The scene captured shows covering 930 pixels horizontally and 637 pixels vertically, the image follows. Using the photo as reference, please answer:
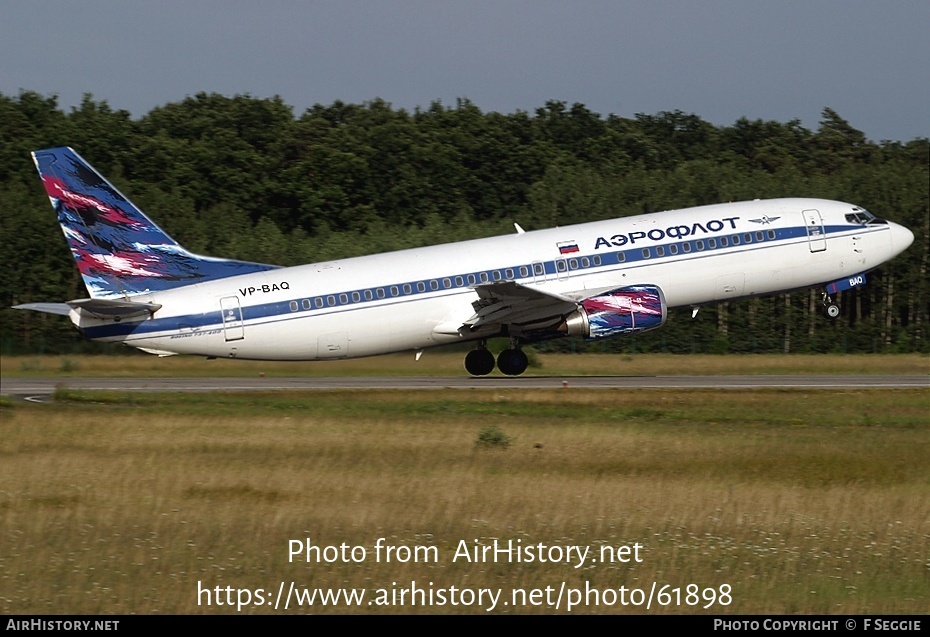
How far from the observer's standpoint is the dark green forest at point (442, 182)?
2477 inches

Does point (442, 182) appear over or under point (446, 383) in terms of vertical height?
over

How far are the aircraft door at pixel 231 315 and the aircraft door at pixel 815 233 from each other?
17.2 m

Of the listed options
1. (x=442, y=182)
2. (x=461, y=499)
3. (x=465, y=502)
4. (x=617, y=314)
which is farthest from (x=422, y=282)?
(x=442, y=182)

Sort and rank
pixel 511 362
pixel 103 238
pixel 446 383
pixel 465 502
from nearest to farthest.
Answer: pixel 465 502 → pixel 103 238 → pixel 446 383 → pixel 511 362

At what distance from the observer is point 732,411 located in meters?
31.0

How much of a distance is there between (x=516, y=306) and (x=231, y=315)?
804 centimetres

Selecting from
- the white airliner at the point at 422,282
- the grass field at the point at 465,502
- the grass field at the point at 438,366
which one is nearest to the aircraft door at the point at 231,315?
the white airliner at the point at 422,282

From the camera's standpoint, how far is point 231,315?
1377 inches

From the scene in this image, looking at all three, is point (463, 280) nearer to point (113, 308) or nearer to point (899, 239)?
point (113, 308)

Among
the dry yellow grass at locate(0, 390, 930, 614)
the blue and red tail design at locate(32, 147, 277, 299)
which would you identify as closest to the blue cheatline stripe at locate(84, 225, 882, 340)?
the blue and red tail design at locate(32, 147, 277, 299)

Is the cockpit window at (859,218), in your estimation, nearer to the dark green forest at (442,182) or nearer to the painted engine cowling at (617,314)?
the painted engine cowling at (617,314)

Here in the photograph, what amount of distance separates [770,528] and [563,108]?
82781mm

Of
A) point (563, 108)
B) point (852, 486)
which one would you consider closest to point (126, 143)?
point (563, 108)

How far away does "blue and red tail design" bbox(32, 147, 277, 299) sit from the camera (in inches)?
1389
